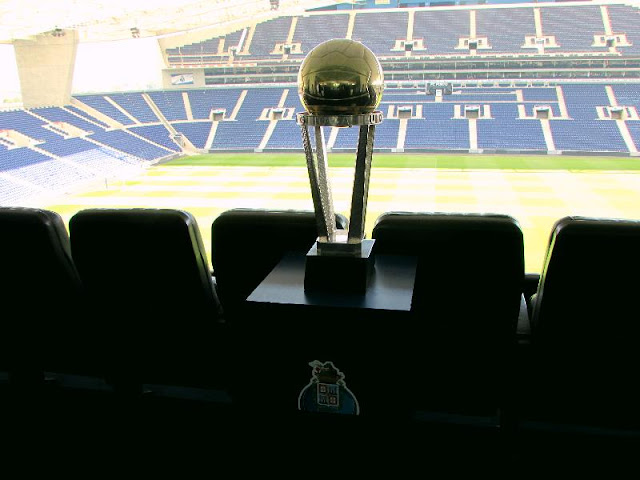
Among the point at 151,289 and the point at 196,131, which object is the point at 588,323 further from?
the point at 196,131

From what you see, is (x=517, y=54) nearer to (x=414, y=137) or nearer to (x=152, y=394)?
(x=414, y=137)

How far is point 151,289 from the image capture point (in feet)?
4.01

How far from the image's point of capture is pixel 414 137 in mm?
14688

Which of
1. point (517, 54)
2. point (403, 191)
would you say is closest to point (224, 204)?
point (403, 191)

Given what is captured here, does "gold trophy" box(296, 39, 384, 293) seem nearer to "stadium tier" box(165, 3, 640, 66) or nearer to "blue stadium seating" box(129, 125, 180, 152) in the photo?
"stadium tier" box(165, 3, 640, 66)

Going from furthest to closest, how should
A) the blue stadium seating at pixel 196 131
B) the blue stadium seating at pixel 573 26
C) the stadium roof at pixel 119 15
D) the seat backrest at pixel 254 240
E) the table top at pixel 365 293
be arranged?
the blue stadium seating at pixel 196 131, the blue stadium seating at pixel 573 26, the stadium roof at pixel 119 15, the seat backrest at pixel 254 240, the table top at pixel 365 293

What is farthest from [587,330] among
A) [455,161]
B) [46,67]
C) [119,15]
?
[46,67]

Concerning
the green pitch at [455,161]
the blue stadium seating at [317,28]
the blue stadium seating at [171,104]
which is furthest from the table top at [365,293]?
the blue stadium seating at [171,104]

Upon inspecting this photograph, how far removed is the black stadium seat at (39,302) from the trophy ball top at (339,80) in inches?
26.7

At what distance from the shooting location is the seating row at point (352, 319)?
0.99 m

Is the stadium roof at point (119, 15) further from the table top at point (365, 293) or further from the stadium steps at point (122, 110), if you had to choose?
the table top at point (365, 293)

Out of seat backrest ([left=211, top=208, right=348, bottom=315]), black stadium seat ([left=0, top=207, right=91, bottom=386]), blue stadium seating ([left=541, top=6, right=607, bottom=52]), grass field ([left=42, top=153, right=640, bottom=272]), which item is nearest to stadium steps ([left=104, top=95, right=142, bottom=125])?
grass field ([left=42, top=153, right=640, bottom=272])

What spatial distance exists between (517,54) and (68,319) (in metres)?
16.6

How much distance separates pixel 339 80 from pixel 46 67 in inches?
599
